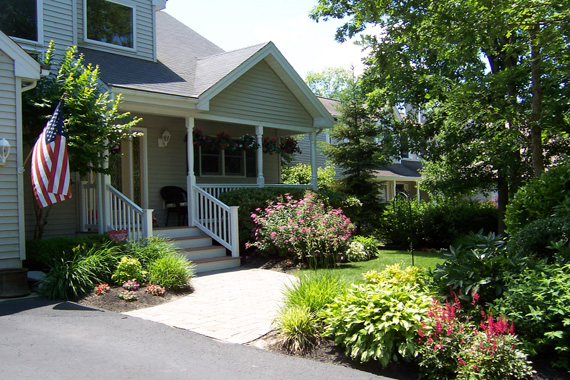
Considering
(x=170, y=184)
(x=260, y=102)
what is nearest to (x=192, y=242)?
(x=170, y=184)

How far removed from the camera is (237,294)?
300 inches

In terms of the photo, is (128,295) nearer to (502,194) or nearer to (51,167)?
(51,167)

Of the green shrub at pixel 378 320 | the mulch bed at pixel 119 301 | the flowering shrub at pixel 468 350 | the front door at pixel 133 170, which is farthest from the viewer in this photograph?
the front door at pixel 133 170

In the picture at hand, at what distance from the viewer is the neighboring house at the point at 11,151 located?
8023 mm

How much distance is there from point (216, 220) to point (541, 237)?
7174 millimetres

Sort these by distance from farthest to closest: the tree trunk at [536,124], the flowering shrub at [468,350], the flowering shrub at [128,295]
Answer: the tree trunk at [536,124], the flowering shrub at [128,295], the flowering shrub at [468,350]

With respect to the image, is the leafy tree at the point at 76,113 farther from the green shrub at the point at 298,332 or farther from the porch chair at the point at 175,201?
the green shrub at the point at 298,332

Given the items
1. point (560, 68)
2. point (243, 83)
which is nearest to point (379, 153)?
point (243, 83)

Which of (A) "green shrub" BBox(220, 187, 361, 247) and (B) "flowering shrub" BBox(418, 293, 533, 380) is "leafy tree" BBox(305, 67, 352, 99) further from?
(B) "flowering shrub" BBox(418, 293, 533, 380)

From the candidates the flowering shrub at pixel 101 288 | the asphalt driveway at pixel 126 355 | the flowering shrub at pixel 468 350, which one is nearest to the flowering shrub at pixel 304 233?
the flowering shrub at pixel 101 288

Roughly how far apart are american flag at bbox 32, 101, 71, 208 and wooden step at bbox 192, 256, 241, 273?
3.00 meters

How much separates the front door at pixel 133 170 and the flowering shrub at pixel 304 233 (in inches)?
129

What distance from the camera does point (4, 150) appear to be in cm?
800

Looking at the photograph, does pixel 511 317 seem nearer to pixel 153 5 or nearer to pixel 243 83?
pixel 243 83
